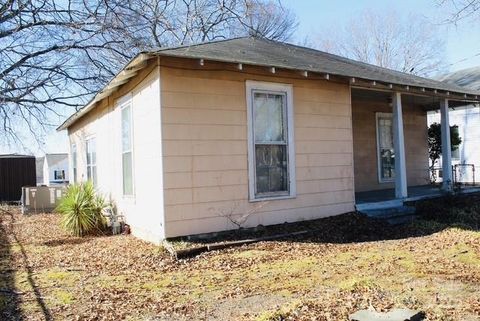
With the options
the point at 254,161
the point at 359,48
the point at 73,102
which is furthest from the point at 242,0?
the point at 359,48

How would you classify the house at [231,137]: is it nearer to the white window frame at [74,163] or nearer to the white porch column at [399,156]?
the white porch column at [399,156]

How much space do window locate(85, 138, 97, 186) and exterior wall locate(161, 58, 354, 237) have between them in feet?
19.8

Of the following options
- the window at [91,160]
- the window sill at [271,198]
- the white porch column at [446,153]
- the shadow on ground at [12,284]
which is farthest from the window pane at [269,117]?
the window at [91,160]

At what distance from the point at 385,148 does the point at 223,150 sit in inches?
268

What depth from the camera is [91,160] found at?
12.9 meters

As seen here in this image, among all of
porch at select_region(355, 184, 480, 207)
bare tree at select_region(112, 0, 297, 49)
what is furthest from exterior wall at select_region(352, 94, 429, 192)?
bare tree at select_region(112, 0, 297, 49)

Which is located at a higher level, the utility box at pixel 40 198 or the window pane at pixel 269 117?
the window pane at pixel 269 117

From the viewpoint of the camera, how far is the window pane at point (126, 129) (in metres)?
8.83

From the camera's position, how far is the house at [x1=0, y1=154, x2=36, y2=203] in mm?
22891

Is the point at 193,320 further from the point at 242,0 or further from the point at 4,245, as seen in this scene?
the point at 242,0

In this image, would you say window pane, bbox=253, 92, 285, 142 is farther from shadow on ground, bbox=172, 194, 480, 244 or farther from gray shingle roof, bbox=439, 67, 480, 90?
gray shingle roof, bbox=439, 67, 480, 90

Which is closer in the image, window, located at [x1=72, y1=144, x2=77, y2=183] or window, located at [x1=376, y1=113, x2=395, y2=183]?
window, located at [x1=376, y1=113, x2=395, y2=183]

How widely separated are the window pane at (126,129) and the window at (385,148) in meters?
7.01

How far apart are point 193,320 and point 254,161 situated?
13.4 feet
